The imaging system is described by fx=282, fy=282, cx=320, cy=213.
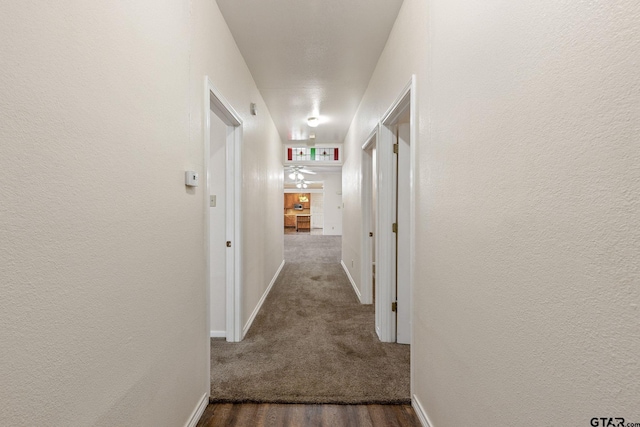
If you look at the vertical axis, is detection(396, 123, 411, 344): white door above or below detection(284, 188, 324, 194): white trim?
below

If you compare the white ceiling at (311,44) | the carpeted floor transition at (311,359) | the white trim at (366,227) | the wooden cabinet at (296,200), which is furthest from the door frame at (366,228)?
the wooden cabinet at (296,200)

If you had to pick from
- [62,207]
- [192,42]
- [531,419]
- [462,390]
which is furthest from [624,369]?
[192,42]

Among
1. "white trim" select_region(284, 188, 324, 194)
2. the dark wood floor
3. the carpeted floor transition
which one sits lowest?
the dark wood floor

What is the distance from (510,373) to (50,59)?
1570 mm

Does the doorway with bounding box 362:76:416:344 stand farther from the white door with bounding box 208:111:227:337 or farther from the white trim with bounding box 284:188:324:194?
the white trim with bounding box 284:188:324:194

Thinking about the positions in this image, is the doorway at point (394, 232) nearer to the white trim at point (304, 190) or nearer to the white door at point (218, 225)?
the white door at point (218, 225)

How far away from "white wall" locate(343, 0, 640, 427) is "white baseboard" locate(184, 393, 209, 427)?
1317 millimetres

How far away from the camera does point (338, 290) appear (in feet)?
13.8

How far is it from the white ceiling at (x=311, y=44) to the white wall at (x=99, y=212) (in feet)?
1.87

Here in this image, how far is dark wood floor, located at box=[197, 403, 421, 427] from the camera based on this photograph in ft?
5.38

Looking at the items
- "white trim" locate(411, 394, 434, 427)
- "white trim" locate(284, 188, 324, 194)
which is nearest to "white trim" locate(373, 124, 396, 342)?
"white trim" locate(411, 394, 434, 427)

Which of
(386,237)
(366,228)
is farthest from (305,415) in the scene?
(366,228)

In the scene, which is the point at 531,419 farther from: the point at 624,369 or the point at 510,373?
the point at 624,369

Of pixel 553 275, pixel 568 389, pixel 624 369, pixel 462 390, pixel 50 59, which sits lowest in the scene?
pixel 462 390
